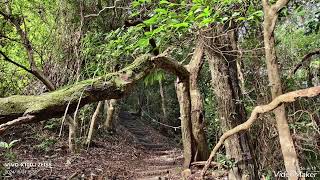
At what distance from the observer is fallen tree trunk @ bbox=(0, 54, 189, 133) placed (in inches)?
143

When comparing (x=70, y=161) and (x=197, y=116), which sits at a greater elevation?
(x=197, y=116)

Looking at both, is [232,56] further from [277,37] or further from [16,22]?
[16,22]

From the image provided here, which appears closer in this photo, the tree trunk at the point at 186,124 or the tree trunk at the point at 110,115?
the tree trunk at the point at 186,124

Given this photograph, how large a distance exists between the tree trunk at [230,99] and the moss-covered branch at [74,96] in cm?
111

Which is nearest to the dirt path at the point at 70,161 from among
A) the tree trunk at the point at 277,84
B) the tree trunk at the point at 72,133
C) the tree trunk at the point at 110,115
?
the tree trunk at the point at 72,133

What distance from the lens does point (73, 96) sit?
3.92 m

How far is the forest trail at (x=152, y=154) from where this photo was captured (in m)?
7.29

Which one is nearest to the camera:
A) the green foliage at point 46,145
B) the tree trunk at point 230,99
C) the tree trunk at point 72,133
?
the tree trunk at point 230,99

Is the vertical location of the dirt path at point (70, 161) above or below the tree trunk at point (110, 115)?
below

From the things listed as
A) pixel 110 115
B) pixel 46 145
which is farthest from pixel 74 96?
pixel 110 115

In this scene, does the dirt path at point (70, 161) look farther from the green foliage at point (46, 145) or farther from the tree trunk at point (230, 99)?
the tree trunk at point (230, 99)

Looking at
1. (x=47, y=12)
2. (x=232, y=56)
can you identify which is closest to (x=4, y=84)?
(x=47, y=12)

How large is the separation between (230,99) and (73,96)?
254cm

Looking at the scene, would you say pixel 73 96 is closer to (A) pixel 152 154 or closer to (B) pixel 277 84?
(B) pixel 277 84
